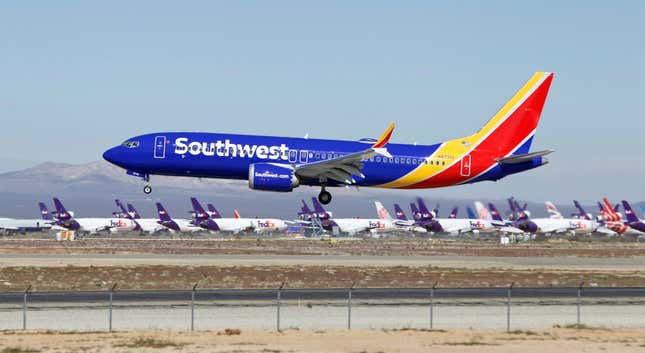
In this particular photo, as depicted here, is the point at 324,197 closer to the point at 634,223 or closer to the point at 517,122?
the point at 517,122

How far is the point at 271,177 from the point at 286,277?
1148 cm

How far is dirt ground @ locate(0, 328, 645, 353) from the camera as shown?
109ft

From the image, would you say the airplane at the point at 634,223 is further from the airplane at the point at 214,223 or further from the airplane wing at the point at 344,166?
the airplane wing at the point at 344,166

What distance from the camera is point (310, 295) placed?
5125cm

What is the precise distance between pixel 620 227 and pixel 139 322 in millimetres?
137989

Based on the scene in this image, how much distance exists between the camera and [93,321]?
131 feet

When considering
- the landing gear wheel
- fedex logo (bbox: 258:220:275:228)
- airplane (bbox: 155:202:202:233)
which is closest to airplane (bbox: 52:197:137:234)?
airplane (bbox: 155:202:202:233)

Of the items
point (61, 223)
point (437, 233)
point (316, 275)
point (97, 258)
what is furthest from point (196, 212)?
point (316, 275)

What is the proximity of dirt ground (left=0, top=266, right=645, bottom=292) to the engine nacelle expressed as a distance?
21.8ft

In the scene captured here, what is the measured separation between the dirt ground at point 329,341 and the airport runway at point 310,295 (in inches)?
385

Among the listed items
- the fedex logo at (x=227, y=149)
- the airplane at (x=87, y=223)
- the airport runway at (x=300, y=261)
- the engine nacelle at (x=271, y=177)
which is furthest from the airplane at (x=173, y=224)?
the engine nacelle at (x=271, y=177)

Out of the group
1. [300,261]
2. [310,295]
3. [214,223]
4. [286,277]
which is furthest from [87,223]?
[310,295]

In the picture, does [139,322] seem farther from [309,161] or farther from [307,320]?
[309,161]

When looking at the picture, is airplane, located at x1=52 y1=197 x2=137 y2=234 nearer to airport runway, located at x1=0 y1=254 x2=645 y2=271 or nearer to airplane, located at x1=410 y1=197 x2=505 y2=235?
airplane, located at x1=410 y1=197 x2=505 y2=235
